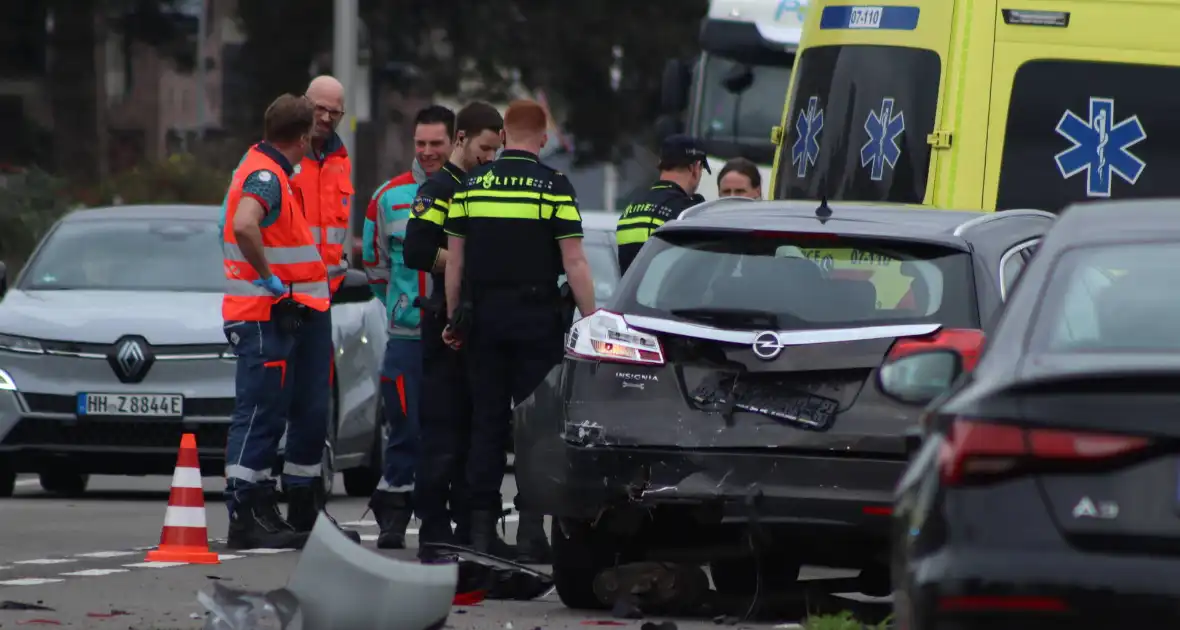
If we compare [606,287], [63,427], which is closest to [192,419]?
[63,427]

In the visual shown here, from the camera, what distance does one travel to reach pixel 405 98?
142ft

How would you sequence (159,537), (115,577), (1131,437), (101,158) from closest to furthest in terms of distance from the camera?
(1131,437) < (115,577) < (159,537) < (101,158)

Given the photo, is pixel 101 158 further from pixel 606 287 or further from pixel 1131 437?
pixel 1131 437

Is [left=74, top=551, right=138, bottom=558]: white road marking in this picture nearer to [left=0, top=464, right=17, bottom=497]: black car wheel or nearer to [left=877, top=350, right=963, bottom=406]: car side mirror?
[left=0, top=464, right=17, bottom=497]: black car wheel

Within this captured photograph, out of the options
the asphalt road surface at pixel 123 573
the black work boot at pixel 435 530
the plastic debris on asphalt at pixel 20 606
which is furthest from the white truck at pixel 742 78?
the plastic debris on asphalt at pixel 20 606

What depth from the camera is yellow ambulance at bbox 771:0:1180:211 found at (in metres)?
13.1

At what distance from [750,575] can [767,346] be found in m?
1.40

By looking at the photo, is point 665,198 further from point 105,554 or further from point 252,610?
point 252,610

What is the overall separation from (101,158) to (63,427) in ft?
84.3

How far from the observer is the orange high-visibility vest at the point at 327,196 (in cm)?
1234

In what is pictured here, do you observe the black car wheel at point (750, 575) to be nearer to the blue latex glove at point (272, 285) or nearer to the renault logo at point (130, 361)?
the blue latex glove at point (272, 285)

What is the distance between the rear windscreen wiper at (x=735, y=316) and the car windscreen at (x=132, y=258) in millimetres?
6550

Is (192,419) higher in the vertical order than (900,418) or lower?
lower

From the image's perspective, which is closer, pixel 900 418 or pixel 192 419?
pixel 900 418
